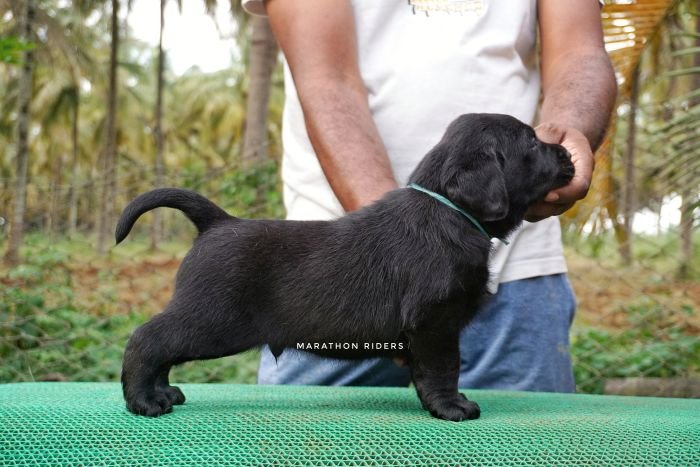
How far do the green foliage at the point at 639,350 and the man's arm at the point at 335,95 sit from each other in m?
3.86

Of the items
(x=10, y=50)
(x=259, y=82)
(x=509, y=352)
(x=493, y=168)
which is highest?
(x=259, y=82)

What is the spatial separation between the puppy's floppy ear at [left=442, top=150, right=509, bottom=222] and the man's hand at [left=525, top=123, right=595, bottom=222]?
22cm

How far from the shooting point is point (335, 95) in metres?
2.55

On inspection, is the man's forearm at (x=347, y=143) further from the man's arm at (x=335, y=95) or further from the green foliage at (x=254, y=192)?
the green foliage at (x=254, y=192)

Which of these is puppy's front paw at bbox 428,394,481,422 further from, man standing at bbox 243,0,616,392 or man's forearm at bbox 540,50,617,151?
man's forearm at bbox 540,50,617,151

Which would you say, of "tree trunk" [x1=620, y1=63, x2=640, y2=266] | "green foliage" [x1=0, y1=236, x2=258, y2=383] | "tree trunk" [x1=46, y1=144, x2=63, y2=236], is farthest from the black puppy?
"tree trunk" [x1=46, y1=144, x2=63, y2=236]

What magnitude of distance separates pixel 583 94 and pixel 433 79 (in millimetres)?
551

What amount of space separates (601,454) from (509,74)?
1.69 metres

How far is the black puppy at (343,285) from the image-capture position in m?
1.86

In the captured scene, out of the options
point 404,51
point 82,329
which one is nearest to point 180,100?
point 82,329

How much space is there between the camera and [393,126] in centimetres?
280

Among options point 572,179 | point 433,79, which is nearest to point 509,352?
point 572,179

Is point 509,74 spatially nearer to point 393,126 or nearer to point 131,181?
point 393,126

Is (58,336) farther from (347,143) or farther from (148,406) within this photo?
(148,406)
